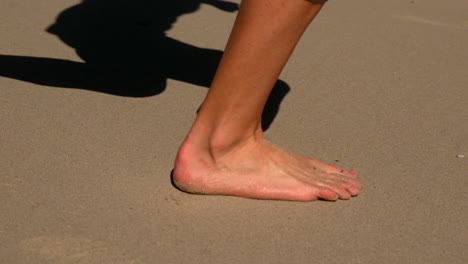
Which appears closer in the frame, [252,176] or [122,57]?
[252,176]

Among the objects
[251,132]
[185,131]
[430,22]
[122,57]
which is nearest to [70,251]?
[251,132]

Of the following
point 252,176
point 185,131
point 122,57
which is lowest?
point 122,57

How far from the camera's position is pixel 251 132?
1.96 m

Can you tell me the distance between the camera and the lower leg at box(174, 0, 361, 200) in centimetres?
179

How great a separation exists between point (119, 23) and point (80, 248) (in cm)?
174

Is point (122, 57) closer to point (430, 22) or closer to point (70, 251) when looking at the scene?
point (70, 251)

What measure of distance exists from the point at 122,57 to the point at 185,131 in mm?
698

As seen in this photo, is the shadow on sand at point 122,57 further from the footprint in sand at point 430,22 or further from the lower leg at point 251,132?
the footprint in sand at point 430,22

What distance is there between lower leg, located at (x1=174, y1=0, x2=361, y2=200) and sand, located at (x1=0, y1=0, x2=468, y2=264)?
0.04 meters

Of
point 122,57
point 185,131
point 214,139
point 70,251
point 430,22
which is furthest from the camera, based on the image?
point 430,22

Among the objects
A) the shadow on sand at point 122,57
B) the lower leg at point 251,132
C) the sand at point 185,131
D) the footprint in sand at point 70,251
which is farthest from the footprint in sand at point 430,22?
the footprint in sand at point 70,251

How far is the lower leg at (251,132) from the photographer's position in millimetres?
1785

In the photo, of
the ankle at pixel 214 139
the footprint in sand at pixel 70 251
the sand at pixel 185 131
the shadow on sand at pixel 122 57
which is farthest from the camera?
the shadow on sand at pixel 122 57

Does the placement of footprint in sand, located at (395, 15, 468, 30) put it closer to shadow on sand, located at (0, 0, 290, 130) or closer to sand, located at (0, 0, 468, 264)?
sand, located at (0, 0, 468, 264)
